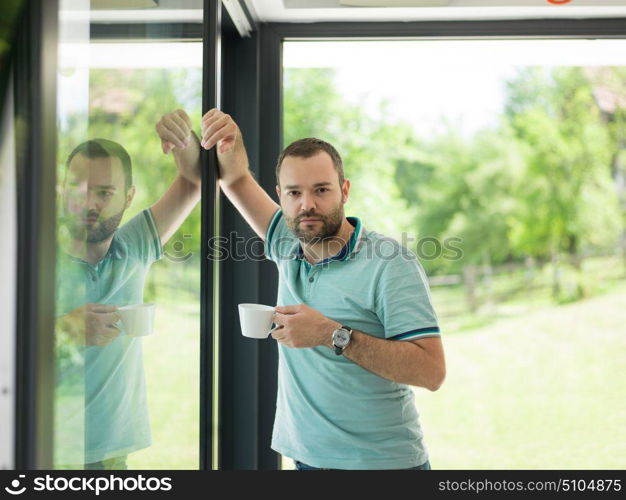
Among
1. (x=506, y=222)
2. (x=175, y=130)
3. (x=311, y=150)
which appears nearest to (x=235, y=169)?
(x=311, y=150)

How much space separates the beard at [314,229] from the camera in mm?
1518

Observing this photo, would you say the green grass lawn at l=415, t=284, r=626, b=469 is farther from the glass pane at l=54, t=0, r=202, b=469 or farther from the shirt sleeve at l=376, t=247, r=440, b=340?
the glass pane at l=54, t=0, r=202, b=469

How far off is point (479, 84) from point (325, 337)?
4999 millimetres

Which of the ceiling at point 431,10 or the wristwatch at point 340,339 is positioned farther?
the ceiling at point 431,10

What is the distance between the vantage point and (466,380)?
217 inches

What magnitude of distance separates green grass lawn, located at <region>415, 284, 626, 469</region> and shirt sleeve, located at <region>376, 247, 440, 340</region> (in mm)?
3676

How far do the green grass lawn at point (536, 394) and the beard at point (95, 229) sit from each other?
13.6 ft

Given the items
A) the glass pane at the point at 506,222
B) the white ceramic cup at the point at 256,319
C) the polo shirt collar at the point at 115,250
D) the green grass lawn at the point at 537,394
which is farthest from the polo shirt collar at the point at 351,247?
the green grass lawn at the point at 537,394

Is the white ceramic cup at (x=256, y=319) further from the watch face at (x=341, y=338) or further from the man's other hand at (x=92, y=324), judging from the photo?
the man's other hand at (x=92, y=324)

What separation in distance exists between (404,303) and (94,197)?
84 centimetres

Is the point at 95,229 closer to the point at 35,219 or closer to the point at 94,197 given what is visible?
the point at 94,197

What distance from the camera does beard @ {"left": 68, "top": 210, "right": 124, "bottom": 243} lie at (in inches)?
29.9

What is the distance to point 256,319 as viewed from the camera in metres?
1.33
